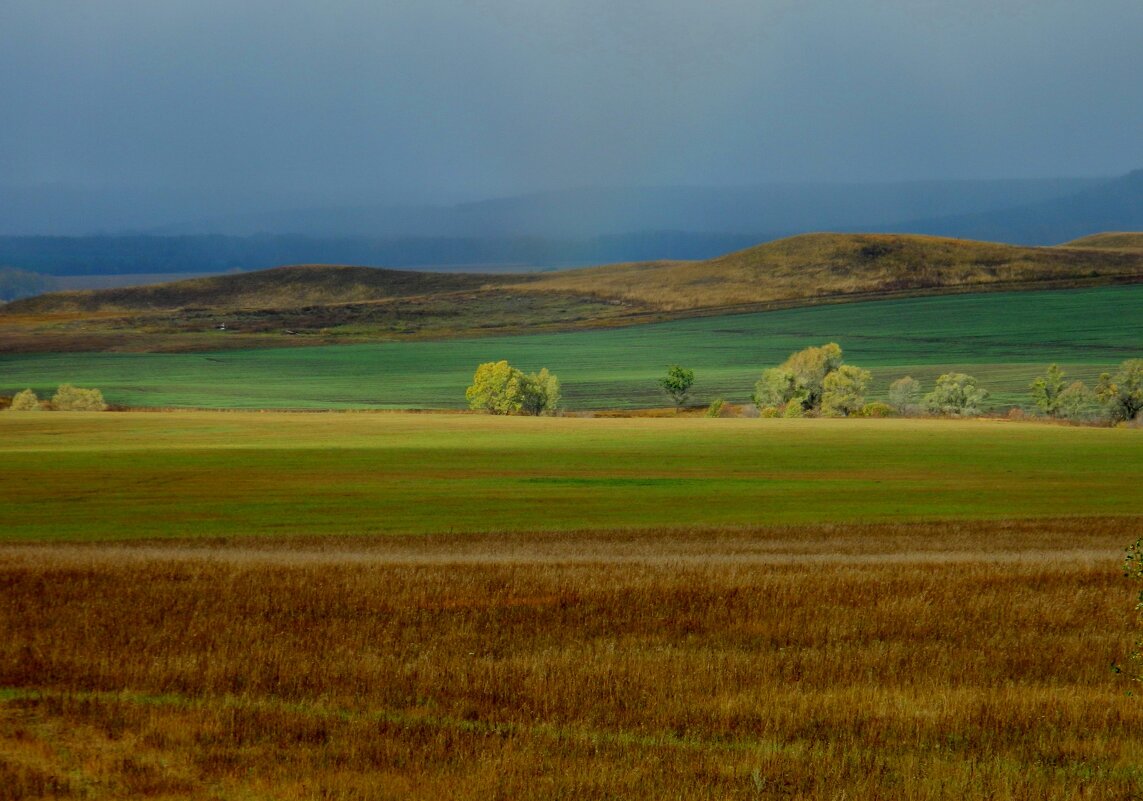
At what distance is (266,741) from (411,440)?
4804 centimetres

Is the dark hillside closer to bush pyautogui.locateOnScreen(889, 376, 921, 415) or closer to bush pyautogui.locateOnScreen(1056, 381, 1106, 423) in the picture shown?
bush pyautogui.locateOnScreen(889, 376, 921, 415)

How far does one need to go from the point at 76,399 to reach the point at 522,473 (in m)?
54.8

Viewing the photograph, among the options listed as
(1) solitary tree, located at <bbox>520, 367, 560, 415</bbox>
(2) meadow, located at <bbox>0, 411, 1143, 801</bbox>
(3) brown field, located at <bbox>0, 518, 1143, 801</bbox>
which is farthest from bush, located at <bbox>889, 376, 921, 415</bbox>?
(3) brown field, located at <bbox>0, 518, 1143, 801</bbox>

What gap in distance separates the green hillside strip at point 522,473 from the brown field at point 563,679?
10499mm

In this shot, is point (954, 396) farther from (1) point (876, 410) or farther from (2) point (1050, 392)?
(2) point (1050, 392)

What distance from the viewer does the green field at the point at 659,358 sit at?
98.7 metres

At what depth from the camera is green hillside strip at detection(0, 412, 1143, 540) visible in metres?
30.0

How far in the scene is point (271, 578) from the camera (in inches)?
651

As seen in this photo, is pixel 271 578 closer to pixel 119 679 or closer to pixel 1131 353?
pixel 119 679

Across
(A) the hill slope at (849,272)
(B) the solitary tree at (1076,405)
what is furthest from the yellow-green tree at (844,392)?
(A) the hill slope at (849,272)

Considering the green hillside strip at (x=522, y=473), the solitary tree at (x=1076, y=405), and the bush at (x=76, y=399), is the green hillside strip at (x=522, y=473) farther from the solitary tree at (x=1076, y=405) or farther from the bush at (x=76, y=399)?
the solitary tree at (x=1076, y=405)

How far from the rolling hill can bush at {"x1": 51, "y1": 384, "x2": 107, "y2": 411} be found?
44.0 metres

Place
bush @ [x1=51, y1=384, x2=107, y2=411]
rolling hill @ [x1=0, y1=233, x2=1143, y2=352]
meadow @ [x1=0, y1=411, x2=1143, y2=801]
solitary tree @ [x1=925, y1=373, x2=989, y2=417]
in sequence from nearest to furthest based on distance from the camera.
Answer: meadow @ [x1=0, y1=411, x2=1143, y2=801]
solitary tree @ [x1=925, y1=373, x2=989, y2=417]
bush @ [x1=51, y1=384, x2=107, y2=411]
rolling hill @ [x1=0, y1=233, x2=1143, y2=352]

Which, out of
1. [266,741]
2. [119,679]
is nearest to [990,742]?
[266,741]
